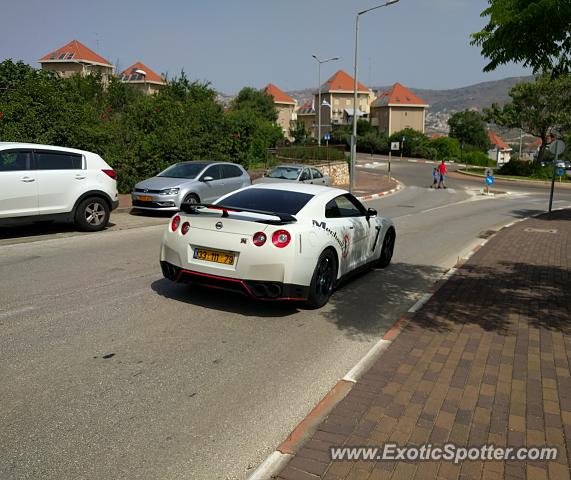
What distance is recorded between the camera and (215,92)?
3834 centimetres

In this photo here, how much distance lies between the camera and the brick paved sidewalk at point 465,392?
3139 mm

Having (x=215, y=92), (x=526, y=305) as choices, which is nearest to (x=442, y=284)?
(x=526, y=305)

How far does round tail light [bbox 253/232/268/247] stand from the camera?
5.80 metres

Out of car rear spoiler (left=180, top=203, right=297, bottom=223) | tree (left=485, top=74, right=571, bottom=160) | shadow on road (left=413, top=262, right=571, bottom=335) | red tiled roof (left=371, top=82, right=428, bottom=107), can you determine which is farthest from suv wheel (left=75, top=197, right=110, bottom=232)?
red tiled roof (left=371, top=82, right=428, bottom=107)

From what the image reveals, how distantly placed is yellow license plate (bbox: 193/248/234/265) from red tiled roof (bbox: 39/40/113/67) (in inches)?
3905

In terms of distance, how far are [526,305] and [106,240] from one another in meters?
8.00

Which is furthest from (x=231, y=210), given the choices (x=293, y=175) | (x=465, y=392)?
(x=293, y=175)

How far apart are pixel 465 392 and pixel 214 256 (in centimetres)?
307

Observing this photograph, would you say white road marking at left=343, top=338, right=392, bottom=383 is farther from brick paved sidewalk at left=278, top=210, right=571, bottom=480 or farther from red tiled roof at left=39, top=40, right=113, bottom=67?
red tiled roof at left=39, top=40, right=113, bottom=67

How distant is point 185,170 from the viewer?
15.7 meters

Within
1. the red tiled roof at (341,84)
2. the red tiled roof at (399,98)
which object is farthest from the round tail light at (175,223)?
the red tiled roof at (341,84)

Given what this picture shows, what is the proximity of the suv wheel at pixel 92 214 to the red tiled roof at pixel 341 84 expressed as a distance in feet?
374

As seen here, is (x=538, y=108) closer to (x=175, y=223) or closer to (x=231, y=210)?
(x=231, y=210)

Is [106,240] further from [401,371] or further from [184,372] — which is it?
[401,371]
